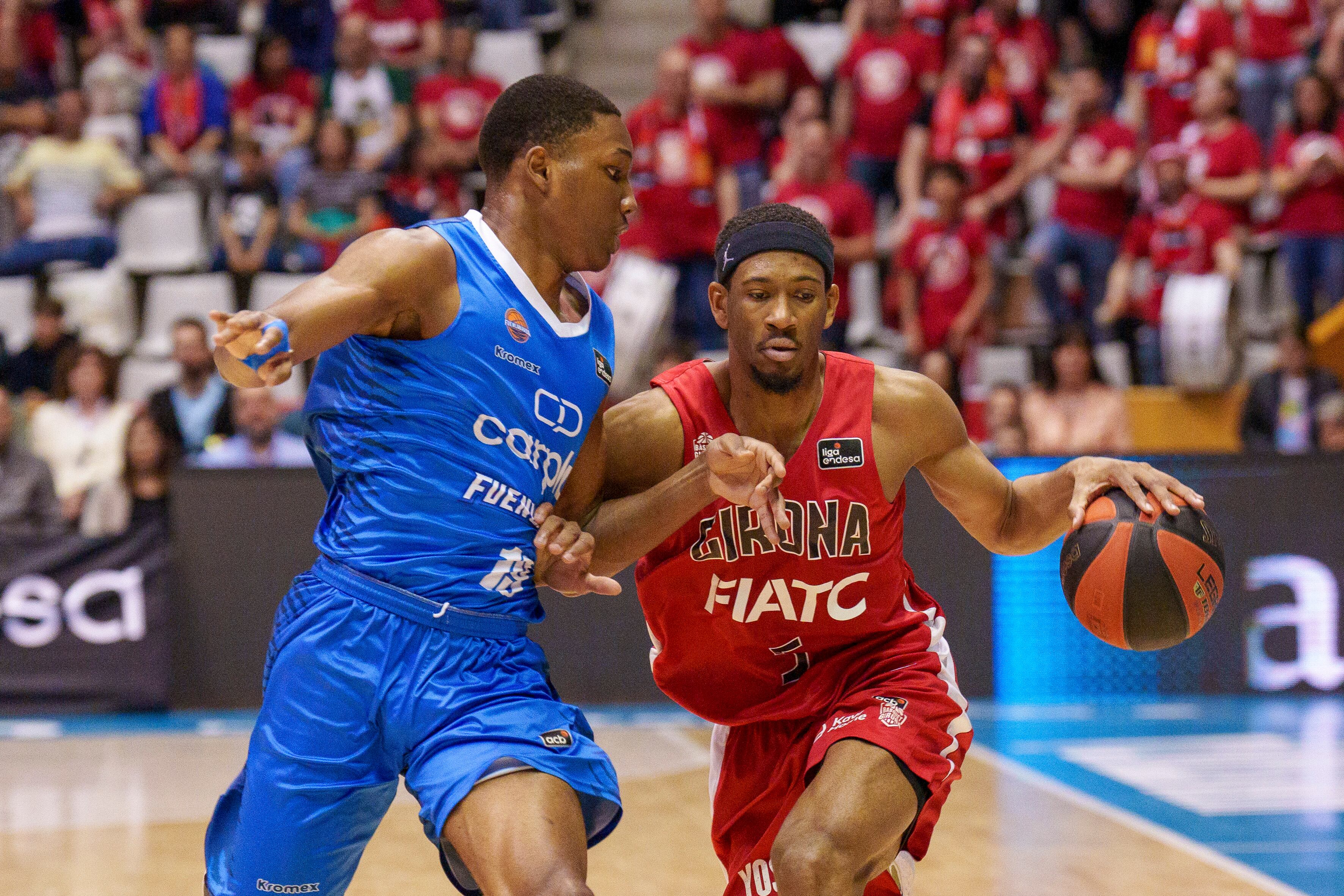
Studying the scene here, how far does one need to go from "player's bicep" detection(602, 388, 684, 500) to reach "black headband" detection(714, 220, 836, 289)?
0.39m

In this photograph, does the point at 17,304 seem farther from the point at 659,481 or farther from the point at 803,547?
the point at 803,547

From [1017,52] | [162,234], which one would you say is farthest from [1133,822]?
[162,234]

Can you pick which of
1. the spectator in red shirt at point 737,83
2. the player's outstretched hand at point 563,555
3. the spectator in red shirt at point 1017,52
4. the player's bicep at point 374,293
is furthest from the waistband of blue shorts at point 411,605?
the spectator in red shirt at point 1017,52

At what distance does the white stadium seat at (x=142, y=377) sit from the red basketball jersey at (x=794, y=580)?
7.43 meters

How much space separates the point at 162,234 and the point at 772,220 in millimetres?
8961

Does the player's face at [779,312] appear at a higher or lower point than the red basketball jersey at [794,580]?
higher

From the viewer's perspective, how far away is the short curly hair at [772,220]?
3811 millimetres

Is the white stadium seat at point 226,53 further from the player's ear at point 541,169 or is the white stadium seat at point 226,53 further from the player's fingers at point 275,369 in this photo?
the player's fingers at point 275,369

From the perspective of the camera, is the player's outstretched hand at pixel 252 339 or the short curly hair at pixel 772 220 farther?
the short curly hair at pixel 772 220

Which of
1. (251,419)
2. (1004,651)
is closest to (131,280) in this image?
(251,419)

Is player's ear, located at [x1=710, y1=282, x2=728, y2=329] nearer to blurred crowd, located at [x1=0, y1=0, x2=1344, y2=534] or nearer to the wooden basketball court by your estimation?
the wooden basketball court

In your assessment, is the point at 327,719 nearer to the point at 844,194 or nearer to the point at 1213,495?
the point at 1213,495

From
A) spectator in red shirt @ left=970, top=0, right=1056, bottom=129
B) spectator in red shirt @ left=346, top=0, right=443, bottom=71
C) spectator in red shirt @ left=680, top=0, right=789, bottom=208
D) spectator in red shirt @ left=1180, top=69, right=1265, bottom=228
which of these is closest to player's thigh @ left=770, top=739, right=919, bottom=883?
spectator in red shirt @ left=680, top=0, right=789, bottom=208

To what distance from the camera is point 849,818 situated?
3482 millimetres
